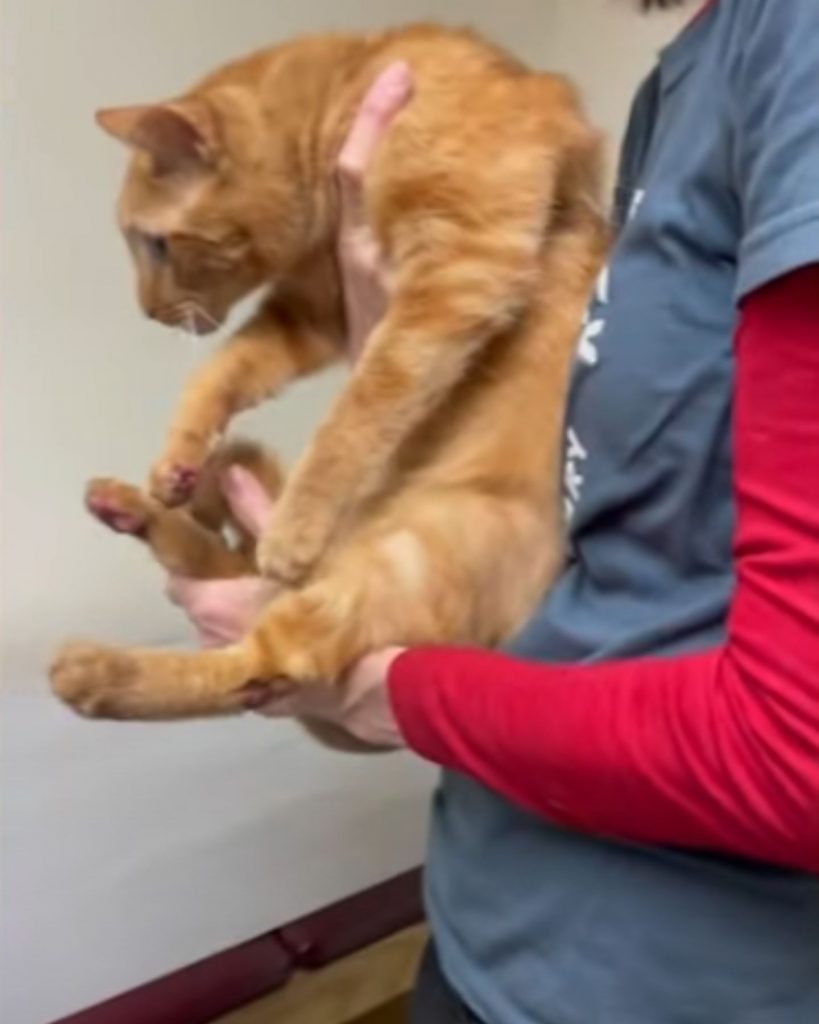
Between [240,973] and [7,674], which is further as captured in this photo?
[7,674]

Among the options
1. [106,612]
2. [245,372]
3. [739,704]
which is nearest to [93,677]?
Result: [245,372]

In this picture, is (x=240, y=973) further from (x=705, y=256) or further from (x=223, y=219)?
(x=705, y=256)

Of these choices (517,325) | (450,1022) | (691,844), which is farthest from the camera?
(517,325)

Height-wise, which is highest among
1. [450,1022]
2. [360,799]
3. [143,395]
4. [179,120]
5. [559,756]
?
[179,120]

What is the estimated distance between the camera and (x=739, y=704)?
2.14 ft

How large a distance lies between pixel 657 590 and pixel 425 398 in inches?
12.3

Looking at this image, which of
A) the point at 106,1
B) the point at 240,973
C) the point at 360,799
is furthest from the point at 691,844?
the point at 106,1

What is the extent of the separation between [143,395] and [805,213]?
1475mm

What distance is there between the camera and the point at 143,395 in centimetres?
199

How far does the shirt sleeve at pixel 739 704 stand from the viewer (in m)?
0.62

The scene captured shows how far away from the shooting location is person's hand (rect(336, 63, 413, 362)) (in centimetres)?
109

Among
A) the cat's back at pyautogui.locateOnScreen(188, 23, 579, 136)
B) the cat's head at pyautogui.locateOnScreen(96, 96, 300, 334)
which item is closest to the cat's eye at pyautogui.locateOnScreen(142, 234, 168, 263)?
the cat's head at pyautogui.locateOnScreen(96, 96, 300, 334)

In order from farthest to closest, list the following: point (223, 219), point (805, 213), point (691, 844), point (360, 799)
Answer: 1. point (360, 799)
2. point (223, 219)
3. point (691, 844)
4. point (805, 213)

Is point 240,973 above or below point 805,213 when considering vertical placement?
below
